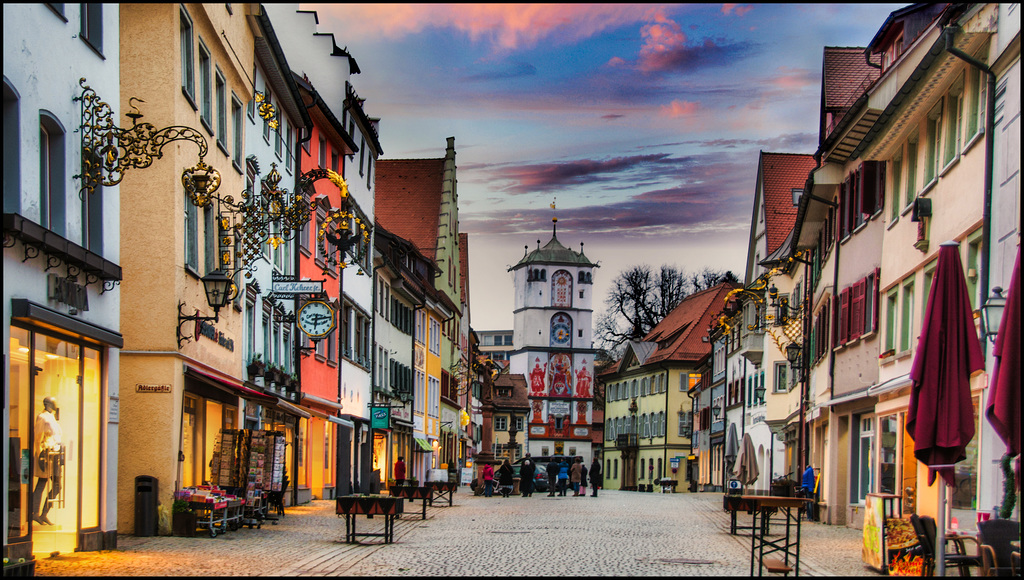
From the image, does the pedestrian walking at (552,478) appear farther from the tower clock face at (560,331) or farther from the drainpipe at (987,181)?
the tower clock face at (560,331)

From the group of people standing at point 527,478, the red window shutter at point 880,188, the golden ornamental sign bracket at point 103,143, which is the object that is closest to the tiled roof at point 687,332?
the group of people standing at point 527,478

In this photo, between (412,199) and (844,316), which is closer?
(844,316)

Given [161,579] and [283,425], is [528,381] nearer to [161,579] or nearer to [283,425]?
[283,425]

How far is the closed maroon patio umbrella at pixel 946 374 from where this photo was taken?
1244cm

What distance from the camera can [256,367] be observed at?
25766 millimetres

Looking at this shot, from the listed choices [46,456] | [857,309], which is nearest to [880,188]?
[857,309]

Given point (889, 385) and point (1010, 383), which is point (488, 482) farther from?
point (1010, 383)

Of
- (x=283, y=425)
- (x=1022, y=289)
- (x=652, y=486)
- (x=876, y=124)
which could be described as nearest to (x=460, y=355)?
(x=652, y=486)

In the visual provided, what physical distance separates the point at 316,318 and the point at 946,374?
55.1 ft

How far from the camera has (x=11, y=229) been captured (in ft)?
40.4

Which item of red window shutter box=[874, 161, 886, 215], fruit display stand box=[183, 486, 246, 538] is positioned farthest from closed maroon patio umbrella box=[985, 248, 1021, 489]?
red window shutter box=[874, 161, 886, 215]

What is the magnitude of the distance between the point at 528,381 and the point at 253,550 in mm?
109502

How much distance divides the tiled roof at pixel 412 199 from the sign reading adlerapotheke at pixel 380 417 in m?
23.1

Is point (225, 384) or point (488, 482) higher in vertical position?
point (225, 384)
